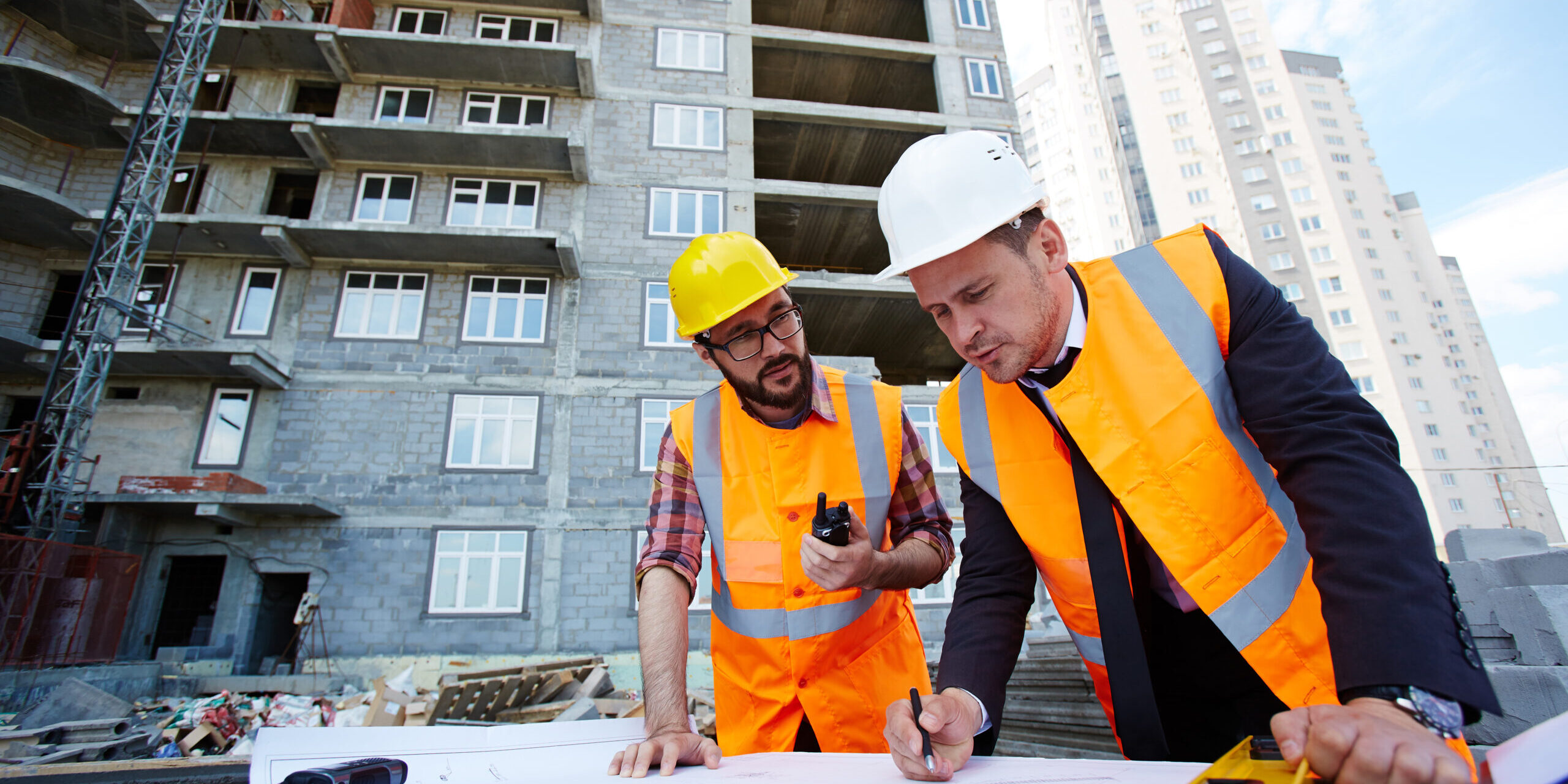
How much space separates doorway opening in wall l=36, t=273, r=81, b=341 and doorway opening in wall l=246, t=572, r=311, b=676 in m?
7.96

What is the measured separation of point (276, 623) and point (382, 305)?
22.0 feet

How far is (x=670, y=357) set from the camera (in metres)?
14.5

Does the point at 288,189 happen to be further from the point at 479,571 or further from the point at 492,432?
the point at 479,571

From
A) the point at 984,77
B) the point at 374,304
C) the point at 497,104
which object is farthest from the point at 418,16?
the point at 984,77

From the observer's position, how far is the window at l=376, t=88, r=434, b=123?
15.9 m

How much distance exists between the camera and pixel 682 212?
1580 centimetres

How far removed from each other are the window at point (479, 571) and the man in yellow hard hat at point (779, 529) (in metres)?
11.5

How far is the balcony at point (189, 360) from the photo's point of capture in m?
12.8

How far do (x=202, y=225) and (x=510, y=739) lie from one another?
17.3m

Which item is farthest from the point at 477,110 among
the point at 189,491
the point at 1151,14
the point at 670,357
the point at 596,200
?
the point at 1151,14

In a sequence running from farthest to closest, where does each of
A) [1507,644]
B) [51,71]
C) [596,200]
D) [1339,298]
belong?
[1339,298] → [596,200] → [51,71] → [1507,644]

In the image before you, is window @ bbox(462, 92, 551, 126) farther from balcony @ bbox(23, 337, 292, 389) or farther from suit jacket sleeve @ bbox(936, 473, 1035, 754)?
suit jacket sleeve @ bbox(936, 473, 1035, 754)

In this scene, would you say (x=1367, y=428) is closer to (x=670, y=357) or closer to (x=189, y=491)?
(x=670, y=357)

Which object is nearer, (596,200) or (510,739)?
(510,739)
